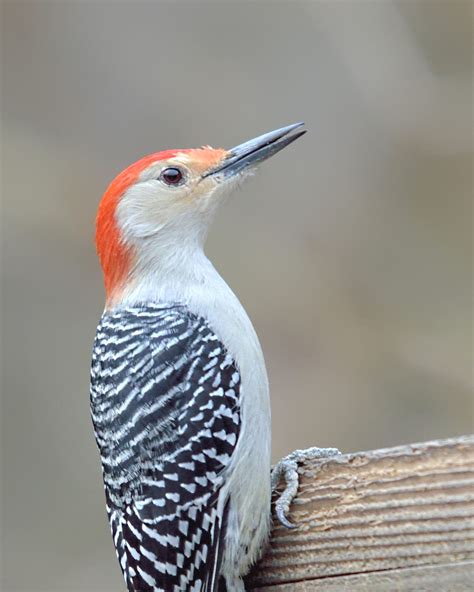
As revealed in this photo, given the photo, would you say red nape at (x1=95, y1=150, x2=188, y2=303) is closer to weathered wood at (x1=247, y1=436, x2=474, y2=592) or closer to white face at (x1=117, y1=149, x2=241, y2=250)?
white face at (x1=117, y1=149, x2=241, y2=250)

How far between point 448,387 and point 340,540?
7.81ft

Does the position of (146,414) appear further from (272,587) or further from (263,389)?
(272,587)

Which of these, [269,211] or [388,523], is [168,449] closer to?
[388,523]

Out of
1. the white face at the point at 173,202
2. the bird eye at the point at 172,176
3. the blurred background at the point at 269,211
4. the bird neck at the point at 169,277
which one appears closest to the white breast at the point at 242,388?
the bird neck at the point at 169,277

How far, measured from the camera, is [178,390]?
276 cm

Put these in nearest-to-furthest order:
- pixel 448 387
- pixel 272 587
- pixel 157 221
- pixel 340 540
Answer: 1. pixel 340 540
2. pixel 272 587
3. pixel 157 221
4. pixel 448 387

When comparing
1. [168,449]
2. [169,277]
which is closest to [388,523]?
[168,449]

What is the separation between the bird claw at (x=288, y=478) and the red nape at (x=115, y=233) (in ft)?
2.89

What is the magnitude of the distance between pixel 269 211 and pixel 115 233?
5.67 ft

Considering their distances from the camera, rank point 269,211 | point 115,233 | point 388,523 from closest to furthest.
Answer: point 388,523
point 115,233
point 269,211

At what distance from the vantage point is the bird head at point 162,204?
3.26m

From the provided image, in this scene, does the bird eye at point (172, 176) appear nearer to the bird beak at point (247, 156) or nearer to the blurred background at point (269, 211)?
the bird beak at point (247, 156)

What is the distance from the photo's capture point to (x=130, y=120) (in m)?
5.11

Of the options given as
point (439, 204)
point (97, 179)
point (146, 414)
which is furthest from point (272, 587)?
point (97, 179)
